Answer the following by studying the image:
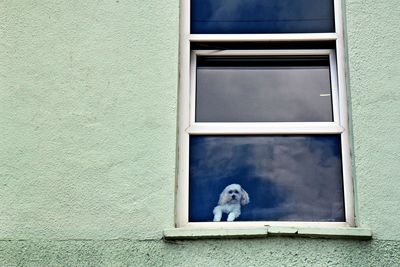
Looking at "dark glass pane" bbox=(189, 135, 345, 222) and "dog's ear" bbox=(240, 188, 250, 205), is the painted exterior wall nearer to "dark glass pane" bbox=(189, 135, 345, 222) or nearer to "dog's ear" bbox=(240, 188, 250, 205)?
"dark glass pane" bbox=(189, 135, 345, 222)

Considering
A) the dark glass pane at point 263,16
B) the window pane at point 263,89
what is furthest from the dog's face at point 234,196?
the dark glass pane at point 263,16

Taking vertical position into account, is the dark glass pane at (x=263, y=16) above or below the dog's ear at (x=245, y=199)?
above

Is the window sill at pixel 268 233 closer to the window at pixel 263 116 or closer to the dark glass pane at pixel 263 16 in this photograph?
the window at pixel 263 116

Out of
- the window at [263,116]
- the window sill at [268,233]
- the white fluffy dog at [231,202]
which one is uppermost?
the window at [263,116]

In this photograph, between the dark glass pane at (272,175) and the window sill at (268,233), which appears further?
the dark glass pane at (272,175)

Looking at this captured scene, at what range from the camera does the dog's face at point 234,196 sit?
4.61m

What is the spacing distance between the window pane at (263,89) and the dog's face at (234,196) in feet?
1.53

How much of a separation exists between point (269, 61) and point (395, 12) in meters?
0.89

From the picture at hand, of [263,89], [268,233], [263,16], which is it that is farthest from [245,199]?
[263,16]

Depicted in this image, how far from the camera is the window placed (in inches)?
180

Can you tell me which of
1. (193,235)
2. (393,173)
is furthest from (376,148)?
(193,235)

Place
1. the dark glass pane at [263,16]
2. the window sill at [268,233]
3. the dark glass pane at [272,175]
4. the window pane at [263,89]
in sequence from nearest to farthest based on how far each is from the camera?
1. the window sill at [268,233]
2. the dark glass pane at [272,175]
3. the window pane at [263,89]
4. the dark glass pane at [263,16]

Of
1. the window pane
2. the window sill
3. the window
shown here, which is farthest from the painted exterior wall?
the window pane

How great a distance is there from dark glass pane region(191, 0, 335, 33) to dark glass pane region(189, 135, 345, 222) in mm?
783
